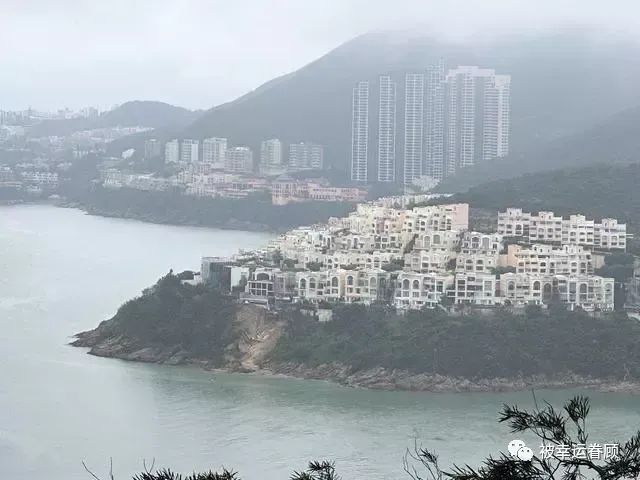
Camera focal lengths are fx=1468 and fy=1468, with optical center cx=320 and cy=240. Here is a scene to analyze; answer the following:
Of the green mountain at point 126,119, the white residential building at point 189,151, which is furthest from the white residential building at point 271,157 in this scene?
the green mountain at point 126,119

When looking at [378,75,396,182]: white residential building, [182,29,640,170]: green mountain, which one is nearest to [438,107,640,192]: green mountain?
[378,75,396,182]: white residential building

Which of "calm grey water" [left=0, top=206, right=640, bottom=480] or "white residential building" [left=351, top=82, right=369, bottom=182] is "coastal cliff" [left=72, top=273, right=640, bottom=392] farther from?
"white residential building" [left=351, top=82, right=369, bottom=182]

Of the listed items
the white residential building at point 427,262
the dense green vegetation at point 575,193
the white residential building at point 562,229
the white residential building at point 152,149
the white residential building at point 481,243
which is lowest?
the white residential building at point 427,262

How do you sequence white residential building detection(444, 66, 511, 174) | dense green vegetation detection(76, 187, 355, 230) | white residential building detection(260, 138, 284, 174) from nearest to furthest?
dense green vegetation detection(76, 187, 355, 230), white residential building detection(444, 66, 511, 174), white residential building detection(260, 138, 284, 174)

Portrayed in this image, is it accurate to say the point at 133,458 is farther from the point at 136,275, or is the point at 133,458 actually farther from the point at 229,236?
the point at 229,236

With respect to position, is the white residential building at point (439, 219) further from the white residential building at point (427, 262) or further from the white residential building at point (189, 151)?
Result: the white residential building at point (189, 151)

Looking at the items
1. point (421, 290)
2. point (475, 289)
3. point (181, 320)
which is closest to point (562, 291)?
point (475, 289)
